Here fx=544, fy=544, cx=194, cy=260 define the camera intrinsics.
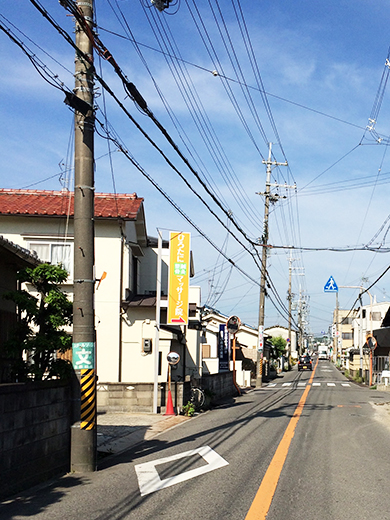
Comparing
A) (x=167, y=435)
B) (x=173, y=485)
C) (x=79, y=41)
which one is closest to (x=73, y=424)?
(x=173, y=485)

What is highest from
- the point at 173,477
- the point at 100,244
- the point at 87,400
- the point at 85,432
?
the point at 100,244

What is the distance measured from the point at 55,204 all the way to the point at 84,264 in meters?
13.6

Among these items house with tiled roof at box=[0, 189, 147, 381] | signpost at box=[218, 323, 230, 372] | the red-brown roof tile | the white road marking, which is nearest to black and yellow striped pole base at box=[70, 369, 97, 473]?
the white road marking

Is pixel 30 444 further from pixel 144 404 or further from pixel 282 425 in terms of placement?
pixel 144 404

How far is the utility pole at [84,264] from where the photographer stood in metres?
9.53

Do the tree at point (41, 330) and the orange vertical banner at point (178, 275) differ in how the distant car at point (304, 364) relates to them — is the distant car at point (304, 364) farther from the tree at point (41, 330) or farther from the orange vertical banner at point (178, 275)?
the tree at point (41, 330)

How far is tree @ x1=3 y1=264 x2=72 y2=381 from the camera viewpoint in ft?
31.0

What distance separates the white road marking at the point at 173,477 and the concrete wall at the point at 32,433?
4.70 ft

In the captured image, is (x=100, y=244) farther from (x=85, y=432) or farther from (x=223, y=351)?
(x=85, y=432)

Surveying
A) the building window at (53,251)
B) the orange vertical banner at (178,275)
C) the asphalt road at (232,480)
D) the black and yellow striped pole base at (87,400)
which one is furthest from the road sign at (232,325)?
the black and yellow striped pole base at (87,400)

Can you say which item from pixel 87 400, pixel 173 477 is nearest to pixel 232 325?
pixel 87 400

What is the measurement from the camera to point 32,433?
8484mm

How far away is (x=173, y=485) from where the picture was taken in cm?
811

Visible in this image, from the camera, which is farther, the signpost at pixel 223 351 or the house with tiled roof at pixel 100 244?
the signpost at pixel 223 351
